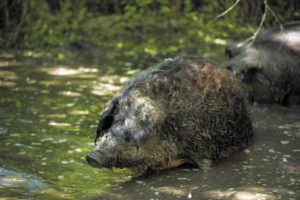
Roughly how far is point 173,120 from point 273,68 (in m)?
2.83

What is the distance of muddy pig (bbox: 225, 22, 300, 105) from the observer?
8.34 m

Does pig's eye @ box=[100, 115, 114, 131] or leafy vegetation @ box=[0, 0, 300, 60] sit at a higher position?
leafy vegetation @ box=[0, 0, 300, 60]

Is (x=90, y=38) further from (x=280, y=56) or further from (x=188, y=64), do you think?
(x=188, y=64)

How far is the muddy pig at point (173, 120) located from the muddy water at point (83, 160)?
0.19m

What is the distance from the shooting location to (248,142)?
6.83 metres

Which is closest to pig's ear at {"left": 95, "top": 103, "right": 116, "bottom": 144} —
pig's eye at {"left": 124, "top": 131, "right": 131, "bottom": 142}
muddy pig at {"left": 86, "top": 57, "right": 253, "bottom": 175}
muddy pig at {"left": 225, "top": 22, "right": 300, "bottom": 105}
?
muddy pig at {"left": 86, "top": 57, "right": 253, "bottom": 175}

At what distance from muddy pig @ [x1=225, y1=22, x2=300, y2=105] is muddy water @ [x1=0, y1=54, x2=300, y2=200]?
0.75 feet

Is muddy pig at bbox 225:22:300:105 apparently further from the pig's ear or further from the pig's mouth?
the pig's mouth

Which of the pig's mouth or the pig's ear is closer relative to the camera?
the pig's mouth

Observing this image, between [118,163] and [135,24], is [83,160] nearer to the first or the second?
[118,163]

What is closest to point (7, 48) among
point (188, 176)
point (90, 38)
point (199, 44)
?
point (90, 38)

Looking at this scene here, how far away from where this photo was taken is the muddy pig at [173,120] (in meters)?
5.85

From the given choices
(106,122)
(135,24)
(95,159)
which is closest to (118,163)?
(95,159)

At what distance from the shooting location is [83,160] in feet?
21.2
